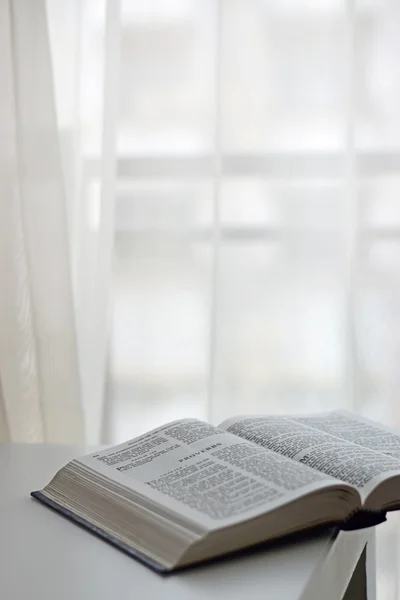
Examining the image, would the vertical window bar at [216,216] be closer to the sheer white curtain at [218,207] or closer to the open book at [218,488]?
the sheer white curtain at [218,207]

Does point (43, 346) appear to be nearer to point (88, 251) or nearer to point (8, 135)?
point (88, 251)

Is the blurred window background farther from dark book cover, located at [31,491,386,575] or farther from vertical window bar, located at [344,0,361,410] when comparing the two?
dark book cover, located at [31,491,386,575]

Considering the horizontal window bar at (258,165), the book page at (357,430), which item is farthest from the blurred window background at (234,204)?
the book page at (357,430)

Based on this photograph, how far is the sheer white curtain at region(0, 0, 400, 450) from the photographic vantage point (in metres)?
1.23

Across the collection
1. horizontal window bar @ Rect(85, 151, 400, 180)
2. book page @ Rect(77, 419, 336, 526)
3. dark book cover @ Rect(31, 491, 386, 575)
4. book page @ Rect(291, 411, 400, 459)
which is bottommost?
book page @ Rect(291, 411, 400, 459)

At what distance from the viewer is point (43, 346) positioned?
1.31 metres

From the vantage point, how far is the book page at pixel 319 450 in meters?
0.64

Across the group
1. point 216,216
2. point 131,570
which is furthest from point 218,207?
point 131,570

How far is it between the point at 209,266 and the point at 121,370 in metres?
0.24

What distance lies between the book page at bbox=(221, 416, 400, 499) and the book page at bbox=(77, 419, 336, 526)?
4 centimetres

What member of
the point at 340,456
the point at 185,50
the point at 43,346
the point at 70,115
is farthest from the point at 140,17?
the point at 340,456

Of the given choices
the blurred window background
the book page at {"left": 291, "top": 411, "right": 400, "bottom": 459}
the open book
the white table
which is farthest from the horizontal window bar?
the white table

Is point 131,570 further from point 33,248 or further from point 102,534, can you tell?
point 33,248

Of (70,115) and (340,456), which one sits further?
(70,115)
